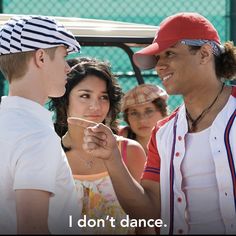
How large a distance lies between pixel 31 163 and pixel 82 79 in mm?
1571

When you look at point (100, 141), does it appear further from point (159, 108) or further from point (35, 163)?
point (159, 108)

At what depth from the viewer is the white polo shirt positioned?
7.59ft

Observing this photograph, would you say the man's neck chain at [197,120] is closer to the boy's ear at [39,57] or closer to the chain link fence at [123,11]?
the boy's ear at [39,57]

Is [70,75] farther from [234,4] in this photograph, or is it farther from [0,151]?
[234,4]

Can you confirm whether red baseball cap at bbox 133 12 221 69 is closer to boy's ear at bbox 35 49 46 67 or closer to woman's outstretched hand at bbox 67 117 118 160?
woman's outstretched hand at bbox 67 117 118 160

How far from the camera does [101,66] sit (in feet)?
12.7

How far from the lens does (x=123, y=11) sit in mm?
6363

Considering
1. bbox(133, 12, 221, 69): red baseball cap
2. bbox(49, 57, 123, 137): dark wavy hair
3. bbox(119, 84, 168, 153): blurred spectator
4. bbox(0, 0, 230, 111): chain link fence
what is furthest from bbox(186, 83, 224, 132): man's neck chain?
bbox(0, 0, 230, 111): chain link fence

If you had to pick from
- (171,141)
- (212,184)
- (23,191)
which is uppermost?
(171,141)

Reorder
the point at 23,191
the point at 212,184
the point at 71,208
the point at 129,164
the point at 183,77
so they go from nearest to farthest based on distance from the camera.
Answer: the point at 23,191, the point at 71,208, the point at 212,184, the point at 183,77, the point at 129,164

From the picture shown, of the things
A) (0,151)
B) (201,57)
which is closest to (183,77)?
(201,57)

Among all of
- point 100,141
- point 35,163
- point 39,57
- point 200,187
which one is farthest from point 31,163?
point 200,187

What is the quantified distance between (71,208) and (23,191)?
0.81 ft

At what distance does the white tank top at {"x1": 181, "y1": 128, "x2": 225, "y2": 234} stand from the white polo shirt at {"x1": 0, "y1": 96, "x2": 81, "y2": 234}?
0.56 m
